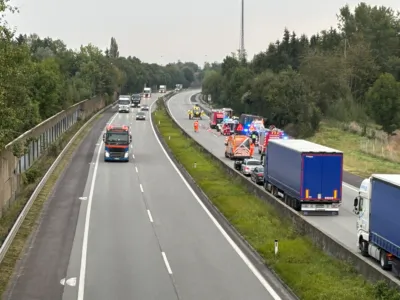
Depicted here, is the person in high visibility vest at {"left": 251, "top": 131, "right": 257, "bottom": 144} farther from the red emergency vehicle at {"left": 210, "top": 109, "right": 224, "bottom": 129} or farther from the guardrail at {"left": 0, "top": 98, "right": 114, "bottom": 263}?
the guardrail at {"left": 0, "top": 98, "right": 114, "bottom": 263}

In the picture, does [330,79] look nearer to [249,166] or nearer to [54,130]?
[54,130]

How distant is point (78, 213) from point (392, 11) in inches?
4300

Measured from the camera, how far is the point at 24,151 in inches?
1532

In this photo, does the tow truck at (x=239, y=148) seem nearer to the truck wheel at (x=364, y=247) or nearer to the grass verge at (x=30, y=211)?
the grass verge at (x=30, y=211)

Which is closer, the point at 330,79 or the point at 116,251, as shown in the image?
the point at 116,251

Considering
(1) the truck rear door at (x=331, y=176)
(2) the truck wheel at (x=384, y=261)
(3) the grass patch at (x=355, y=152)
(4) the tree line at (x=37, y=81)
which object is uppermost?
(4) the tree line at (x=37, y=81)

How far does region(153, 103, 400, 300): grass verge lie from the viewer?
19312 mm

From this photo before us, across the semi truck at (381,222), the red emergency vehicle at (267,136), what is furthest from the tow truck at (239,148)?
the semi truck at (381,222)

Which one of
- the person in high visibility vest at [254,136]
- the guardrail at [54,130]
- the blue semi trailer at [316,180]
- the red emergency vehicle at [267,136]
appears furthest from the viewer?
the person in high visibility vest at [254,136]

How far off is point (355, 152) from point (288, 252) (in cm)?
4236

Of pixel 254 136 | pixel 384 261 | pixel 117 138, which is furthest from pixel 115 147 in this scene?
pixel 384 261

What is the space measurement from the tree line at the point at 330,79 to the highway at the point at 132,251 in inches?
1612

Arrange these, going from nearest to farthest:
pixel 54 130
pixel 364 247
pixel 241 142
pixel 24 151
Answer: pixel 364 247
pixel 24 151
pixel 241 142
pixel 54 130

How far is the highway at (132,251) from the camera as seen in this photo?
20984 mm
